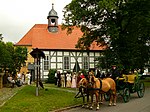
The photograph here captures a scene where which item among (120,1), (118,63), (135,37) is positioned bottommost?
(118,63)

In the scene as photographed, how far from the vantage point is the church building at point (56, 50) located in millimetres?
50031

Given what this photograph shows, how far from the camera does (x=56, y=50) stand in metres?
51.1

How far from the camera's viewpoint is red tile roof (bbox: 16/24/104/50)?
51500 millimetres

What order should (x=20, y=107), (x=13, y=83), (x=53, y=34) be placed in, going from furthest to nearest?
(x=53, y=34)
(x=13, y=83)
(x=20, y=107)

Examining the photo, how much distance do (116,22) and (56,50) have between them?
2343 cm

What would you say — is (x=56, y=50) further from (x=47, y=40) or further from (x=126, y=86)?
(x=126, y=86)

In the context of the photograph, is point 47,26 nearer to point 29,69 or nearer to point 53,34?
point 53,34

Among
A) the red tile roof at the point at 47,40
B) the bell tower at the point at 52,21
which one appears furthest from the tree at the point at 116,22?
the bell tower at the point at 52,21

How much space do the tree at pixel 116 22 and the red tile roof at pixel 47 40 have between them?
2168 cm

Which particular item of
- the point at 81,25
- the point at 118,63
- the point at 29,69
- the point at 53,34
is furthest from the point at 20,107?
the point at 53,34

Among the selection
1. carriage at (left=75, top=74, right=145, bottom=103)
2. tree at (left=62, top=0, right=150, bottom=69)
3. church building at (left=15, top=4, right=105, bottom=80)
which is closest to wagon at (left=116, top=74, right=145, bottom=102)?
carriage at (left=75, top=74, right=145, bottom=103)

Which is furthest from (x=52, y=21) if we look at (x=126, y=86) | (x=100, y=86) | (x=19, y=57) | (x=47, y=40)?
(x=100, y=86)

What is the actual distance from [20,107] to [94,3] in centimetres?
1692

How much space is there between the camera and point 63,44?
5225 centimetres
